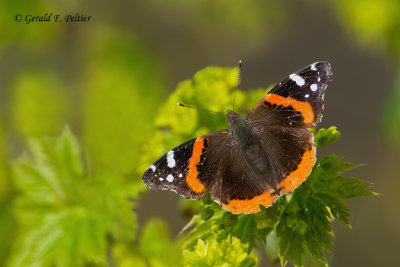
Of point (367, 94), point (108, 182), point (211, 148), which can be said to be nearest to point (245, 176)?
point (211, 148)

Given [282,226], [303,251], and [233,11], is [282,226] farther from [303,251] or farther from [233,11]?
[233,11]

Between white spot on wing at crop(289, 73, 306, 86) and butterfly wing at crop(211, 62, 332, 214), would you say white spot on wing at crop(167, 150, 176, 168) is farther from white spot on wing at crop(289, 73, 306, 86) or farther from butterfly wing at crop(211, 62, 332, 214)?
white spot on wing at crop(289, 73, 306, 86)

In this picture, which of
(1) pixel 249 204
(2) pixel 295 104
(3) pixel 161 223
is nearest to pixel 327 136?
(2) pixel 295 104

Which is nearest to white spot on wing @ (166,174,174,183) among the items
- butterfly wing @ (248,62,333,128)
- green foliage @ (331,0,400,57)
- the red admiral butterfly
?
the red admiral butterfly

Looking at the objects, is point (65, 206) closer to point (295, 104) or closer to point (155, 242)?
point (155, 242)

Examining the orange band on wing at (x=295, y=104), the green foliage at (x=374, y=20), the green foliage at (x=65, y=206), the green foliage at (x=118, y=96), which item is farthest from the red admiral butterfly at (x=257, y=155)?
the green foliage at (x=374, y=20)

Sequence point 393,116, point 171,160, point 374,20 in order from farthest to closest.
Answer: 1. point 393,116
2. point 374,20
3. point 171,160
